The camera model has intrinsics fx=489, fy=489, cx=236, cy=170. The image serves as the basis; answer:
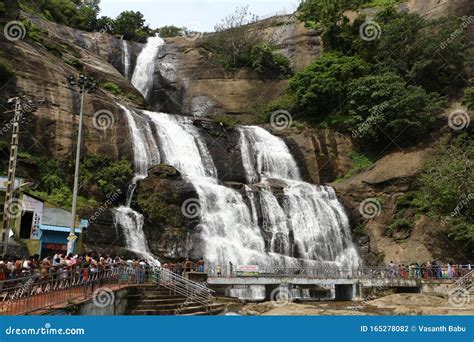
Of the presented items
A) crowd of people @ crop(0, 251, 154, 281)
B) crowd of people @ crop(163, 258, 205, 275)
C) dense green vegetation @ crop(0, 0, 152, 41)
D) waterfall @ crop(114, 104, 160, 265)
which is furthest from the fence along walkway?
dense green vegetation @ crop(0, 0, 152, 41)

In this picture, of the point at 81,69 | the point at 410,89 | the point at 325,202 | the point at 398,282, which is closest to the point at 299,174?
the point at 325,202

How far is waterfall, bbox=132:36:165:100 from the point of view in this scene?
190 feet

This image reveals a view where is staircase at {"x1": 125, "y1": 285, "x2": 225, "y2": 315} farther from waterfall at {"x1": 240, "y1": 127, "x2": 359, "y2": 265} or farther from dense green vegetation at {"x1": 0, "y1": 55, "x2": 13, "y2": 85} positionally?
dense green vegetation at {"x1": 0, "y1": 55, "x2": 13, "y2": 85}

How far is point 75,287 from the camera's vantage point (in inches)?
626

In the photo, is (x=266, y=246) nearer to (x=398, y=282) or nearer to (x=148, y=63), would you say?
(x=398, y=282)

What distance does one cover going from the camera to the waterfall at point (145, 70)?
190ft

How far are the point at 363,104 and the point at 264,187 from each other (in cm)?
1697

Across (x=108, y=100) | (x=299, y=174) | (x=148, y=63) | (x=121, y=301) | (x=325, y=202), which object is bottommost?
(x=121, y=301)

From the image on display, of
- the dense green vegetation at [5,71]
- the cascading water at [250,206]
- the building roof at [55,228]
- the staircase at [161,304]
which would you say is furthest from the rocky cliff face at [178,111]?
the staircase at [161,304]

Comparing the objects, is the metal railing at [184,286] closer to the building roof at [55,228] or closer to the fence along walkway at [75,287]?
the fence along walkway at [75,287]

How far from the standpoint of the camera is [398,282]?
29.8 metres

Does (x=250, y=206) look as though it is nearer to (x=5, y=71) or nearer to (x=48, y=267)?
(x=5, y=71)

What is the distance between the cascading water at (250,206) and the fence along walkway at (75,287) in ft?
28.1

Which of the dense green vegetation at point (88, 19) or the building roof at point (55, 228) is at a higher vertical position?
the dense green vegetation at point (88, 19)
